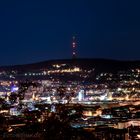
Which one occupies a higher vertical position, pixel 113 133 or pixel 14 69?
pixel 14 69

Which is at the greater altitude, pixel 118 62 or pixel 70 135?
pixel 118 62

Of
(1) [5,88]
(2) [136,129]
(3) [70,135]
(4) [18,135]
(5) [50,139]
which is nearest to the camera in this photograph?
(5) [50,139]

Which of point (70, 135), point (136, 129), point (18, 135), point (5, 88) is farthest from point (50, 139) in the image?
point (5, 88)

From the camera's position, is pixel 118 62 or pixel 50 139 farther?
pixel 118 62

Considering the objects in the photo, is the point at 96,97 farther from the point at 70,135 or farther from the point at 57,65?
the point at 70,135

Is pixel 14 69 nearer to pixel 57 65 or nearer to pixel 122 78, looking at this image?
pixel 57 65

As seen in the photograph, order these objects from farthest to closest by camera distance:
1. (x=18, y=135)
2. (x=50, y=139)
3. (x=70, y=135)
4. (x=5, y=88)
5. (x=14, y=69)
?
1. (x=14, y=69)
2. (x=5, y=88)
3. (x=18, y=135)
4. (x=70, y=135)
5. (x=50, y=139)

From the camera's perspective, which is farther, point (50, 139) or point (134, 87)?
point (134, 87)

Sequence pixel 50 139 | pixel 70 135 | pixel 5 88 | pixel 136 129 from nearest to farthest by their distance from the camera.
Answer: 1. pixel 50 139
2. pixel 70 135
3. pixel 136 129
4. pixel 5 88

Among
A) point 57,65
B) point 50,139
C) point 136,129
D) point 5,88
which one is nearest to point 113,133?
point 136,129
